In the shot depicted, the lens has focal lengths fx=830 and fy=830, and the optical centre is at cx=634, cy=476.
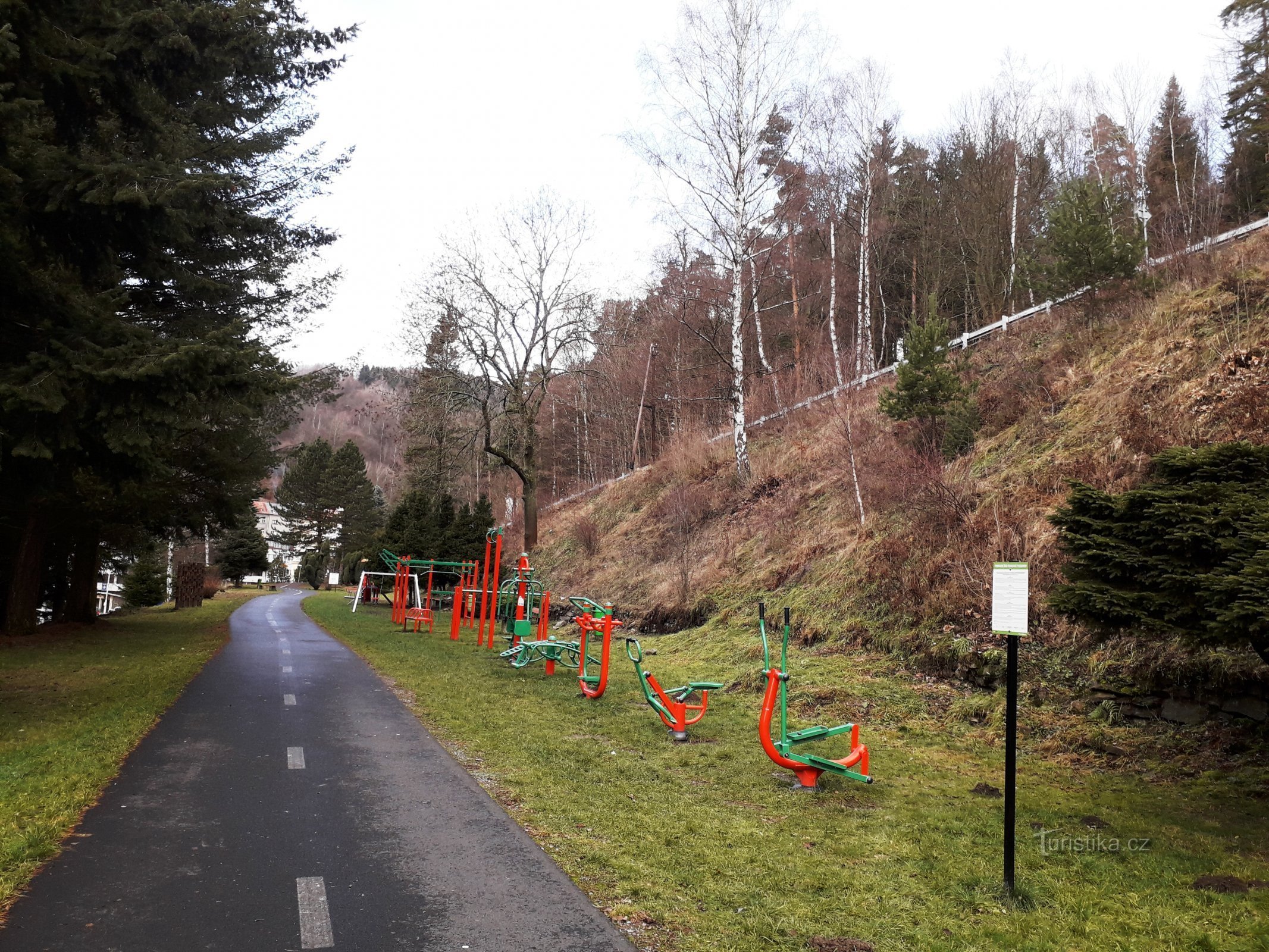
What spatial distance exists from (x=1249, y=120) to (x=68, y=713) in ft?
110

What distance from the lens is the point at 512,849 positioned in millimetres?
A: 5477

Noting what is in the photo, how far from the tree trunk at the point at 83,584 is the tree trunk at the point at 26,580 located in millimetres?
2278

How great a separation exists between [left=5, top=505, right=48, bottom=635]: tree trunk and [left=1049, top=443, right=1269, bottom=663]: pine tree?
18.8 metres

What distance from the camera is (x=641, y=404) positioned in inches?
1452

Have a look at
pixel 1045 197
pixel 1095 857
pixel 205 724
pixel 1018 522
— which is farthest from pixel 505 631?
pixel 1045 197

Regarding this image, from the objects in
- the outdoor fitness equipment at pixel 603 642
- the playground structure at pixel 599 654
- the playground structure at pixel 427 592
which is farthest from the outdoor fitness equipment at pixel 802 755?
the playground structure at pixel 427 592

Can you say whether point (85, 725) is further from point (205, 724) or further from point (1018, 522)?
point (1018, 522)

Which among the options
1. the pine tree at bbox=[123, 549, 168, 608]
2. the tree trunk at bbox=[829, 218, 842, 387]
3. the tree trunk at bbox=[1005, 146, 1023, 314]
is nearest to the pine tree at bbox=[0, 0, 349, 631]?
the tree trunk at bbox=[829, 218, 842, 387]

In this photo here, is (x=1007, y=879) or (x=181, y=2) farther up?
(x=181, y=2)

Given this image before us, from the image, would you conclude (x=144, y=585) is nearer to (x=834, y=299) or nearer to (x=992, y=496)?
Answer: (x=834, y=299)

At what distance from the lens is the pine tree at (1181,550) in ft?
16.3

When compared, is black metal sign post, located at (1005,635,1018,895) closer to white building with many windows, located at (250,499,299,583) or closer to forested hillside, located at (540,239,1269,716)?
forested hillside, located at (540,239,1269,716)

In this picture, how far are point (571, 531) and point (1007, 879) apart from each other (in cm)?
2585

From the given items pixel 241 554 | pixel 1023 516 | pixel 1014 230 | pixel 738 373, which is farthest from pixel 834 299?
pixel 241 554
